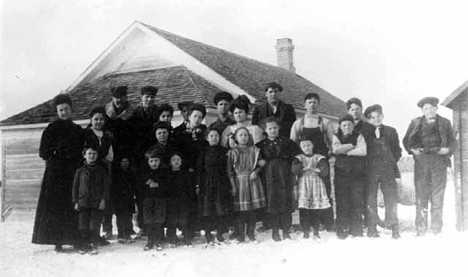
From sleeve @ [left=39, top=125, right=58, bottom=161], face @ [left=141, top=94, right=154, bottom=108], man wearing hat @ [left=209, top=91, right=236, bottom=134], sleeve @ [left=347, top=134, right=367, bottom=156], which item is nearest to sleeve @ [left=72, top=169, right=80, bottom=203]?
sleeve @ [left=39, top=125, right=58, bottom=161]

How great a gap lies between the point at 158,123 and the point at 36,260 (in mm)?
2403

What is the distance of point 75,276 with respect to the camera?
5566mm

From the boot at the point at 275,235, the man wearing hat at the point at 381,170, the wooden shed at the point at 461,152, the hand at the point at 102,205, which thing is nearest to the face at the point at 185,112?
the hand at the point at 102,205

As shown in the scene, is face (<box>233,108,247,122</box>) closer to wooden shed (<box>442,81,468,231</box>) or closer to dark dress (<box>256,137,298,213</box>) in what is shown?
dark dress (<box>256,137,298,213</box>)

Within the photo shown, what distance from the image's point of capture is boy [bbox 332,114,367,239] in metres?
6.77

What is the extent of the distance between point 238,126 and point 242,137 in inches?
13.7

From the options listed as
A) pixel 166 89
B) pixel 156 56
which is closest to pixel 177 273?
pixel 166 89

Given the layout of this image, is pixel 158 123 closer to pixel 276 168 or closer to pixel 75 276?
pixel 276 168

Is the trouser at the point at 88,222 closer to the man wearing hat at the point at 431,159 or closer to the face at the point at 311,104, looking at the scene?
the face at the point at 311,104

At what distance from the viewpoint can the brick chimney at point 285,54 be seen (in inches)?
911

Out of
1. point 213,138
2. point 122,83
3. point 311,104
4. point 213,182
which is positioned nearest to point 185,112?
point 213,138

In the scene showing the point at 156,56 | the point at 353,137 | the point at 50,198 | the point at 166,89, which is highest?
the point at 156,56

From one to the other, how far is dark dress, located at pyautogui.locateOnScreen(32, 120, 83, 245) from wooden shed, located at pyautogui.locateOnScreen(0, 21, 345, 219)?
5.07 m

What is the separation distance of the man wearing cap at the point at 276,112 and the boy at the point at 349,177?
3.28 feet
